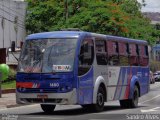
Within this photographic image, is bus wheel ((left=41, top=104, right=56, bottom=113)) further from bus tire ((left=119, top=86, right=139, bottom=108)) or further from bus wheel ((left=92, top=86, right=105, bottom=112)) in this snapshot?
bus tire ((left=119, top=86, right=139, bottom=108))

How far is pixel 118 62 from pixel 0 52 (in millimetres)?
24797

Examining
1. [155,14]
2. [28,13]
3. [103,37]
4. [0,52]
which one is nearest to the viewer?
[103,37]

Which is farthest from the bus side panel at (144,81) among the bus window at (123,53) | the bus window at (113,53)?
the bus window at (113,53)

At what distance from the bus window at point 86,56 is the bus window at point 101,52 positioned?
54 cm

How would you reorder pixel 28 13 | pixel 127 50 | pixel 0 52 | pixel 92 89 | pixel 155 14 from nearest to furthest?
pixel 92 89 < pixel 127 50 < pixel 0 52 < pixel 28 13 < pixel 155 14

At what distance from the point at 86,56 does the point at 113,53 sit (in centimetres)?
276

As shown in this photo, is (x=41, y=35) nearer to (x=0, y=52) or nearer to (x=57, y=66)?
(x=57, y=66)

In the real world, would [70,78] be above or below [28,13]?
below

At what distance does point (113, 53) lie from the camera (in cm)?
2111

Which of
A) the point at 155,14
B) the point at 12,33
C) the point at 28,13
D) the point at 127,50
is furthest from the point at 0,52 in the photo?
the point at 155,14

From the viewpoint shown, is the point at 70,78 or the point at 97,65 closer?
the point at 70,78

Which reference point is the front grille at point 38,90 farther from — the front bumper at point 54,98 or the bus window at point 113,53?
the bus window at point 113,53

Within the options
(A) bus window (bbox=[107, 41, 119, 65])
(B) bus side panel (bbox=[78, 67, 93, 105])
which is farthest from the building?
(B) bus side panel (bbox=[78, 67, 93, 105])

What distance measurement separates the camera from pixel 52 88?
58.3 feet
